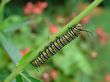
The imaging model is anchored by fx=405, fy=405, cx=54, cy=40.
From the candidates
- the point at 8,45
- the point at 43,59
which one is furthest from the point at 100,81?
the point at 43,59

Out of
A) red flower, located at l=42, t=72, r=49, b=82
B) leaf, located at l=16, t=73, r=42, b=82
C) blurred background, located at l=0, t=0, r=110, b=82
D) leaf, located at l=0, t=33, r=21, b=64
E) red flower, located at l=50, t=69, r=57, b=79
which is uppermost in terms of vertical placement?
blurred background, located at l=0, t=0, r=110, b=82

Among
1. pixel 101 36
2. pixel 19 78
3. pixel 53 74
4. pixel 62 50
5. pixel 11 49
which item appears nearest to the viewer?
pixel 19 78

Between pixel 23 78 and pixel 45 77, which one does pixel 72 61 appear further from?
pixel 23 78

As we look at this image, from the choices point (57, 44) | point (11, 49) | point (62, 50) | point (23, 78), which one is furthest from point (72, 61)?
point (57, 44)

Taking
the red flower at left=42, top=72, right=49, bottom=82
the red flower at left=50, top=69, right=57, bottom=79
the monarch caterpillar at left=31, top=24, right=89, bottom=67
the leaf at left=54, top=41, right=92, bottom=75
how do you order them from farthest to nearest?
the leaf at left=54, top=41, right=92, bottom=75, the red flower at left=50, top=69, right=57, bottom=79, the red flower at left=42, top=72, right=49, bottom=82, the monarch caterpillar at left=31, top=24, right=89, bottom=67

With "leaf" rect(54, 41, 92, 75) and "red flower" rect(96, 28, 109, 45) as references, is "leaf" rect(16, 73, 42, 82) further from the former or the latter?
"red flower" rect(96, 28, 109, 45)

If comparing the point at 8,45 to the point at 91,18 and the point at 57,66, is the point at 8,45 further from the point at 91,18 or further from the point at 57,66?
the point at 91,18

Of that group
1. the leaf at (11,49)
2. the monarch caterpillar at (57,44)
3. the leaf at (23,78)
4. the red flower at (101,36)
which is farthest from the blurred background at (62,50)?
the monarch caterpillar at (57,44)

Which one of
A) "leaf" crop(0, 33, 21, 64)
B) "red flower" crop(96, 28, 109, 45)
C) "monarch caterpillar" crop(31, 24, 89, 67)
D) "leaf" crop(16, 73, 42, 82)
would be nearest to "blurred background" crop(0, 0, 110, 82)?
"red flower" crop(96, 28, 109, 45)
